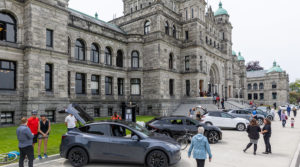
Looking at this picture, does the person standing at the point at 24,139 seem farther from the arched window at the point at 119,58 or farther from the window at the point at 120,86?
the arched window at the point at 119,58

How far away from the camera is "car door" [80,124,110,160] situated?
6.88m

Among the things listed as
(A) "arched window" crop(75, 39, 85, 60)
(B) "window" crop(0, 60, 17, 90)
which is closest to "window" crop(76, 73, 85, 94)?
(A) "arched window" crop(75, 39, 85, 60)

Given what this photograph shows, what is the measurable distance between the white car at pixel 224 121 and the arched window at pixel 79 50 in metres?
16.1

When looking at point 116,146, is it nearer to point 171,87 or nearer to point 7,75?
point 7,75

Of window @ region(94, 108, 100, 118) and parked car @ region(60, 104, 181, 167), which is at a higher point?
parked car @ region(60, 104, 181, 167)

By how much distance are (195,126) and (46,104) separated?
13177 millimetres

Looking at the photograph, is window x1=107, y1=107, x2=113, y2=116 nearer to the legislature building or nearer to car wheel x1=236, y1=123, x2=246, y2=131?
the legislature building

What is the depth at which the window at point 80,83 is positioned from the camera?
22.9 metres

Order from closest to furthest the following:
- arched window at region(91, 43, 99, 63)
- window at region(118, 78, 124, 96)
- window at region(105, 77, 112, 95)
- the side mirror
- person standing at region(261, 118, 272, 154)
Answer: the side mirror < person standing at region(261, 118, 272, 154) < arched window at region(91, 43, 99, 63) < window at region(105, 77, 112, 95) < window at region(118, 78, 124, 96)

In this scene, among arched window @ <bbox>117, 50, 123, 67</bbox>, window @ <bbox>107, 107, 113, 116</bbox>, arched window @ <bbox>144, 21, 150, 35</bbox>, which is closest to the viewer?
window @ <bbox>107, 107, 113, 116</bbox>

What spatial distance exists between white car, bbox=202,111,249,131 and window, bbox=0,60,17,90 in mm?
16436

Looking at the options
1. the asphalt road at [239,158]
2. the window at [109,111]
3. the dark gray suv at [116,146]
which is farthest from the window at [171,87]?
the dark gray suv at [116,146]

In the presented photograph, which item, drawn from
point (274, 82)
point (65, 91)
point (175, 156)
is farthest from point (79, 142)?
point (274, 82)

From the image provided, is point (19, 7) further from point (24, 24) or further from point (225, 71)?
point (225, 71)
